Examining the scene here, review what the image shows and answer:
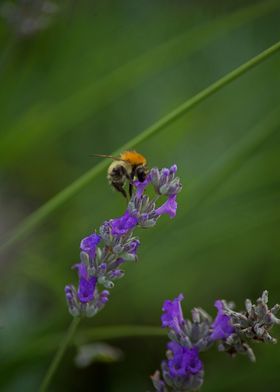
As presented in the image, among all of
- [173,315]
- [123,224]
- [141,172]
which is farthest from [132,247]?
[141,172]

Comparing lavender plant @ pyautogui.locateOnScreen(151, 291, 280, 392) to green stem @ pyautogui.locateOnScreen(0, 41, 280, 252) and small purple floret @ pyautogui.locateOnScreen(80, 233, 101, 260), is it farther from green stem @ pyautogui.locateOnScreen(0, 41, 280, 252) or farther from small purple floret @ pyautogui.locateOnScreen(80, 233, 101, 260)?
green stem @ pyautogui.locateOnScreen(0, 41, 280, 252)

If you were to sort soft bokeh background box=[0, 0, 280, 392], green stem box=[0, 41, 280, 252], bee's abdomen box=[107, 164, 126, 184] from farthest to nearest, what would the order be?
soft bokeh background box=[0, 0, 280, 392]
bee's abdomen box=[107, 164, 126, 184]
green stem box=[0, 41, 280, 252]

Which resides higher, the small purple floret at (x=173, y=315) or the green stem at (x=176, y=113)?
the green stem at (x=176, y=113)

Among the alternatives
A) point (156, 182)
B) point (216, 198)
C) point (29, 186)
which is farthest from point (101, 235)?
point (29, 186)

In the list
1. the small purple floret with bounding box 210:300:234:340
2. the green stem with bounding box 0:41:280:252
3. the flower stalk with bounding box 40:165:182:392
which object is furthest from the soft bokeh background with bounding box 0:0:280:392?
the small purple floret with bounding box 210:300:234:340

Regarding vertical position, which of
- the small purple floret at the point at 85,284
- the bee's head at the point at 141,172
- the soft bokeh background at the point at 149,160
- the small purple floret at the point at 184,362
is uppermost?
the soft bokeh background at the point at 149,160

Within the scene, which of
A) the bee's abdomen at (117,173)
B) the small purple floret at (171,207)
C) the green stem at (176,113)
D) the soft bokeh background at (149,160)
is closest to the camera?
the small purple floret at (171,207)

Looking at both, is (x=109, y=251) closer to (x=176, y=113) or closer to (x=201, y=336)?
(x=201, y=336)

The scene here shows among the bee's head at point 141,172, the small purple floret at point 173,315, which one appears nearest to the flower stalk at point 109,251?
the small purple floret at point 173,315

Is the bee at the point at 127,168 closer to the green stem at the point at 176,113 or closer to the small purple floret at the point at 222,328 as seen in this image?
the green stem at the point at 176,113
